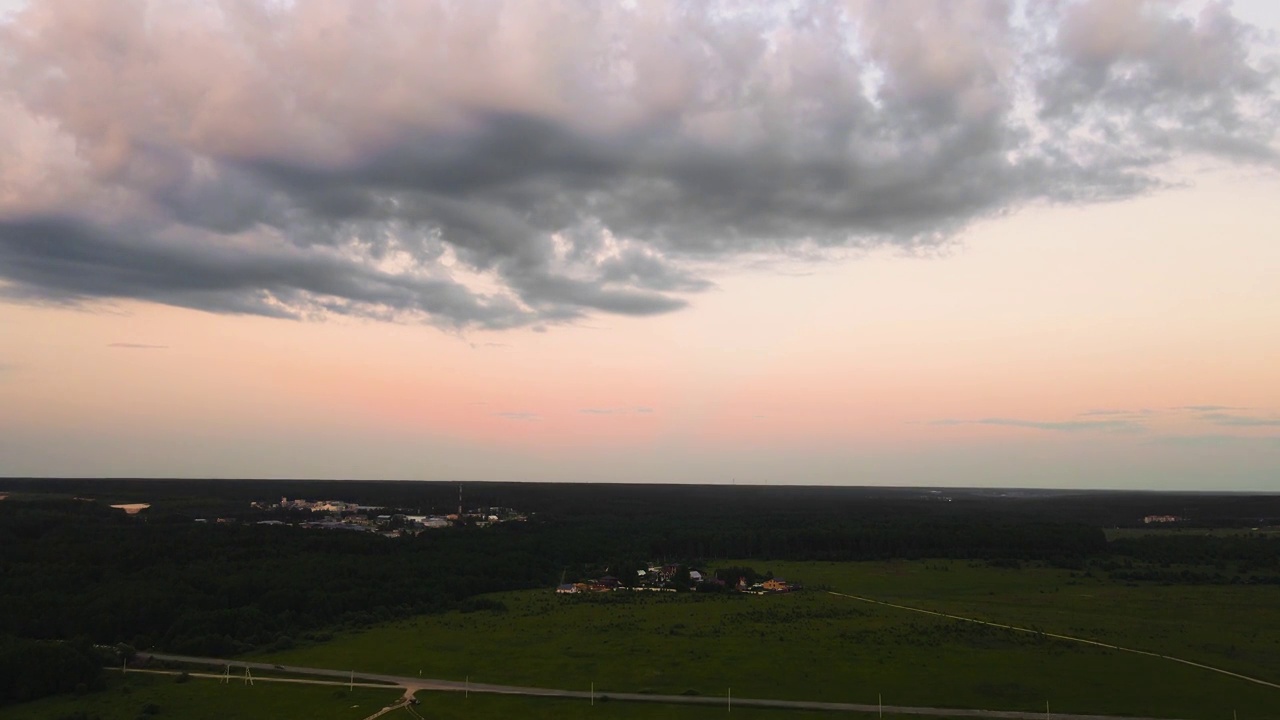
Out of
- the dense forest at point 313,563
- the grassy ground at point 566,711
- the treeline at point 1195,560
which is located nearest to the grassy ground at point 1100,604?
the treeline at point 1195,560

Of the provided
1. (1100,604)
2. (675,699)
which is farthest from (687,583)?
(675,699)

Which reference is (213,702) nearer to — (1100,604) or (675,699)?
(675,699)

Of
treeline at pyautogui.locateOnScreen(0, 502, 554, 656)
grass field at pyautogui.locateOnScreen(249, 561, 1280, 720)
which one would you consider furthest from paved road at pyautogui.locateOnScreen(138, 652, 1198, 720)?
treeline at pyautogui.locateOnScreen(0, 502, 554, 656)

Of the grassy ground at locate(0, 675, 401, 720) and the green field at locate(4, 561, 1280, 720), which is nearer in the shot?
the grassy ground at locate(0, 675, 401, 720)

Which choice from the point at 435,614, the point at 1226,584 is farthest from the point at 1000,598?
the point at 435,614

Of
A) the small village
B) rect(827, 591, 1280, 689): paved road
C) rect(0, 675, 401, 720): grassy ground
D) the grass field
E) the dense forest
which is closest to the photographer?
rect(0, 675, 401, 720): grassy ground

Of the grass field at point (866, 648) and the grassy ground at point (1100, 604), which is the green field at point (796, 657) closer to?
the grass field at point (866, 648)

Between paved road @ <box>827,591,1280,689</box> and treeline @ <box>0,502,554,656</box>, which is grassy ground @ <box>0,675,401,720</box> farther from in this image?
paved road @ <box>827,591,1280,689</box>
